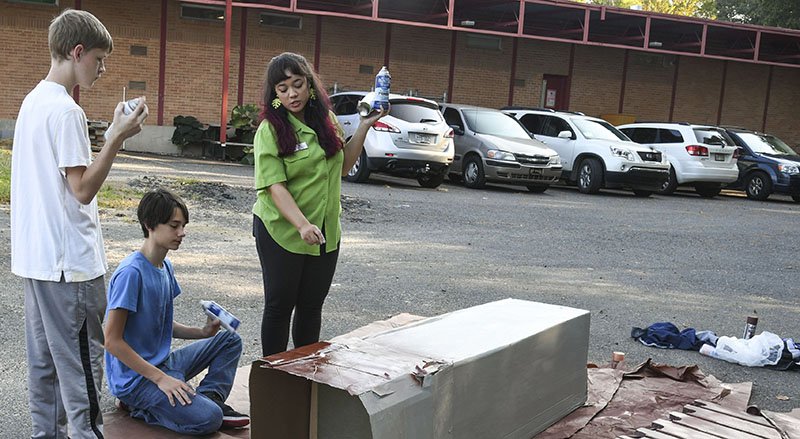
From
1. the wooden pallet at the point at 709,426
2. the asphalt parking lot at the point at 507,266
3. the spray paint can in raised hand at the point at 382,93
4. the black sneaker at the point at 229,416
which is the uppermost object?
the spray paint can in raised hand at the point at 382,93

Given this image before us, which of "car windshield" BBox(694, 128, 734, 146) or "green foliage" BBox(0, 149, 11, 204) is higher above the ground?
"car windshield" BBox(694, 128, 734, 146)

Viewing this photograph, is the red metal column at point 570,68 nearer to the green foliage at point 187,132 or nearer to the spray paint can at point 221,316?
the green foliage at point 187,132

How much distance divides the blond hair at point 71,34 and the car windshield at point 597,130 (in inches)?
634

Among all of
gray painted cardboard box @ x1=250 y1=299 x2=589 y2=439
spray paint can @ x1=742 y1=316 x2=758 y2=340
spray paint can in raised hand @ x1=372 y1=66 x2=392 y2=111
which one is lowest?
spray paint can @ x1=742 y1=316 x2=758 y2=340

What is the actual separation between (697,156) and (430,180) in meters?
6.43

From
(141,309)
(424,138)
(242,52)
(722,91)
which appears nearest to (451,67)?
(242,52)

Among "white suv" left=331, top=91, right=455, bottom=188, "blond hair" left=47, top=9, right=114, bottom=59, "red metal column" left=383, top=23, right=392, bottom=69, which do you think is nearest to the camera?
"blond hair" left=47, top=9, right=114, bottom=59

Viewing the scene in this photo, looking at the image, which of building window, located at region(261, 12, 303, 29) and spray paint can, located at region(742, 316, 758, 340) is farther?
building window, located at region(261, 12, 303, 29)

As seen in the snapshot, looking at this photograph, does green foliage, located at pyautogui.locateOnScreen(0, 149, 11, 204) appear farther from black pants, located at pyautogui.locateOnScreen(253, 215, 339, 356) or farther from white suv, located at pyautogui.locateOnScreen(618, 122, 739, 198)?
white suv, located at pyautogui.locateOnScreen(618, 122, 739, 198)

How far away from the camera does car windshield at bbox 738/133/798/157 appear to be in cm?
2022

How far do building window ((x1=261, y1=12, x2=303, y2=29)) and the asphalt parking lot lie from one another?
9087 millimetres

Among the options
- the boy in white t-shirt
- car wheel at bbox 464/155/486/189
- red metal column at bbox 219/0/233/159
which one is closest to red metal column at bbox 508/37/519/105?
red metal column at bbox 219/0/233/159

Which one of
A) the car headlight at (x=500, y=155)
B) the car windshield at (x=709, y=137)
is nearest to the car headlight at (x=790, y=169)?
the car windshield at (x=709, y=137)

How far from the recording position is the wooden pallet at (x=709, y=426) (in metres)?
4.08
